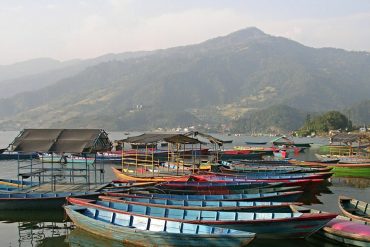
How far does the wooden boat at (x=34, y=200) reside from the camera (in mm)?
28281

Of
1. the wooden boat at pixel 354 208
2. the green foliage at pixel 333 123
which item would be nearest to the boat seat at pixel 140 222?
the wooden boat at pixel 354 208

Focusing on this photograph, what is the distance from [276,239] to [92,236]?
9.44 meters

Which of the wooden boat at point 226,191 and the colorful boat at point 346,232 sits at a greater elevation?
the wooden boat at point 226,191

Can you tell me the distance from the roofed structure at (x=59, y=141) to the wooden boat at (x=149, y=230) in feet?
22.6

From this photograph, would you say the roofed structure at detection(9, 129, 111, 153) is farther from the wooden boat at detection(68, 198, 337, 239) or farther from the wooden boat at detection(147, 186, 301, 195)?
the wooden boat at detection(68, 198, 337, 239)

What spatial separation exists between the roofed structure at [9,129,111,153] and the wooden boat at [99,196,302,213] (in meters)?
5.49

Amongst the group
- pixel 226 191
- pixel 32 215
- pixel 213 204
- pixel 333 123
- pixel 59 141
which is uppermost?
pixel 333 123

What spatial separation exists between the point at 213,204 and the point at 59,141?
39.6ft

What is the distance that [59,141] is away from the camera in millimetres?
30609

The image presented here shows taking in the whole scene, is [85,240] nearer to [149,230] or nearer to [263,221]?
[149,230]

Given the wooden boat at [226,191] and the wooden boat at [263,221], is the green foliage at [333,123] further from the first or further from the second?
the wooden boat at [263,221]

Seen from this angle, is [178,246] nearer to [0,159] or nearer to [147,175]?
[147,175]

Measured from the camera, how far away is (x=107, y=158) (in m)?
68.8

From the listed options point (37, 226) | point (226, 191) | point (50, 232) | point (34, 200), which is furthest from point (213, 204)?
point (34, 200)
